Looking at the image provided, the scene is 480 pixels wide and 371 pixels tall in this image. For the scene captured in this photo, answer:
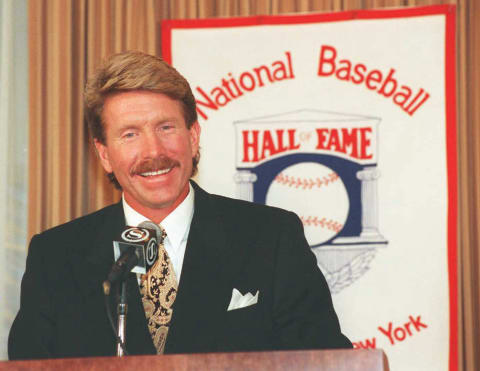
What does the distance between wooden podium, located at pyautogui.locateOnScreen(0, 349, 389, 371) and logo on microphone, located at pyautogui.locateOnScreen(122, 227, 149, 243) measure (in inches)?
15.1

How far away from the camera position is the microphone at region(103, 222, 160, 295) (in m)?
1.62

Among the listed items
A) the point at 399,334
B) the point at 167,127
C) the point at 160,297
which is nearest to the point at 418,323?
the point at 399,334

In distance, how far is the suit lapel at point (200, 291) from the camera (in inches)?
84.0

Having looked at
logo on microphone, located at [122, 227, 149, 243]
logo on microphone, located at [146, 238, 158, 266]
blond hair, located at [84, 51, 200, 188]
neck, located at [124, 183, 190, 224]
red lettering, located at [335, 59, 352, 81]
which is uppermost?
red lettering, located at [335, 59, 352, 81]

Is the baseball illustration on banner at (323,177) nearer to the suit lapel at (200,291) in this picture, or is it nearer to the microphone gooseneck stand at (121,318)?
the suit lapel at (200,291)

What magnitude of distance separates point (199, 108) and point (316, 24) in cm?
57

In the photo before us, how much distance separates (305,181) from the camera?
10.3ft

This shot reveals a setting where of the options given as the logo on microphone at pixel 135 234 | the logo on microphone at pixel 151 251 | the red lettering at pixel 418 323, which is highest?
the logo on microphone at pixel 135 234

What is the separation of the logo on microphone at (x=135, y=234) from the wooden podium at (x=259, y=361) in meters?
0.38

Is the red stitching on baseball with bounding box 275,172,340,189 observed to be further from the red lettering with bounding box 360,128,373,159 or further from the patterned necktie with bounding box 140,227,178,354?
the patterned necktie with bounding box 140,227,178,354

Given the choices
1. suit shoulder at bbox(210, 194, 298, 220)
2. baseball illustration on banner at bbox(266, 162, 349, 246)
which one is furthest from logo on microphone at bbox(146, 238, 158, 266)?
baseball illustration on banner at bbox(266, 162, 349, 246)

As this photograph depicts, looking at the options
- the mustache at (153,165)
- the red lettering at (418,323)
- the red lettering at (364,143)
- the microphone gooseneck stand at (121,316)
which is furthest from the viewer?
the red lettering at (364,143)

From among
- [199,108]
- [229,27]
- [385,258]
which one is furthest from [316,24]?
[385,258]

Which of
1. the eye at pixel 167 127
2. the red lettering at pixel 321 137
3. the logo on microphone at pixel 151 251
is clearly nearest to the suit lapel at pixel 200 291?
the eye at pixel 167 127
